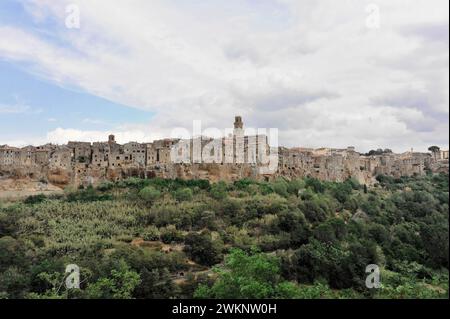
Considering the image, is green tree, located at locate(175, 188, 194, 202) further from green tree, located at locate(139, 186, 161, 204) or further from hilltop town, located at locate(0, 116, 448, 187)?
hilltop town, located at locate(0, 116, 448, 187)

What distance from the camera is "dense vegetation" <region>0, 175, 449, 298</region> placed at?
10461mm

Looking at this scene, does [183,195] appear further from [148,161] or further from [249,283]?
[249,283]

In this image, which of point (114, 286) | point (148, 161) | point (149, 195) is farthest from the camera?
point (148, 161)

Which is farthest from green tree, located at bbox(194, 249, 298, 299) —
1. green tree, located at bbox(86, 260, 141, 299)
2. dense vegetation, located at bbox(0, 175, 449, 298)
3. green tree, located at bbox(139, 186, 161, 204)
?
green tree, located at bbox(139, 186, 161, 204)

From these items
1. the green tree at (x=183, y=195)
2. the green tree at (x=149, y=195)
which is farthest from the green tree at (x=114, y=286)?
A: the green tree at (x=183, y=195)

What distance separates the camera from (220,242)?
1655 centimetres

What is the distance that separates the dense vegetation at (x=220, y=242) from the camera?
34.3ft

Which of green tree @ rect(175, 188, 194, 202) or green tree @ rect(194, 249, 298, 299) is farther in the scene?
green tree @ rect(175, 188, 194, 202)

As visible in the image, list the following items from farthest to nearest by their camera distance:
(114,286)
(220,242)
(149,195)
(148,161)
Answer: (148,161) → (149,195) → (220,242) → (114,286)

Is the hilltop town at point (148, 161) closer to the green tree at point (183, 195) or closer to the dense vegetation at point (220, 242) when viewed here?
the dense vegetation at point (220, 242)

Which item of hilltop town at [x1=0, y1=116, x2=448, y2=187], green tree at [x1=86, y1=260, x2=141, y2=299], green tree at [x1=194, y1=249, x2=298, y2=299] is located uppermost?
hilltop town at [x1=0, y1=116, x2=448, y2=187]

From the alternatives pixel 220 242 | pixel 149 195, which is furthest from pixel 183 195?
pixel 220 242

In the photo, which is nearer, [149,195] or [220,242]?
[220,242]

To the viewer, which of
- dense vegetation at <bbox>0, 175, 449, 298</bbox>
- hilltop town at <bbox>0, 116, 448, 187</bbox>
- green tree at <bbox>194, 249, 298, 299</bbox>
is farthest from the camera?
hilltop town at <bbox>0, 116, 448, 187</bbox>
